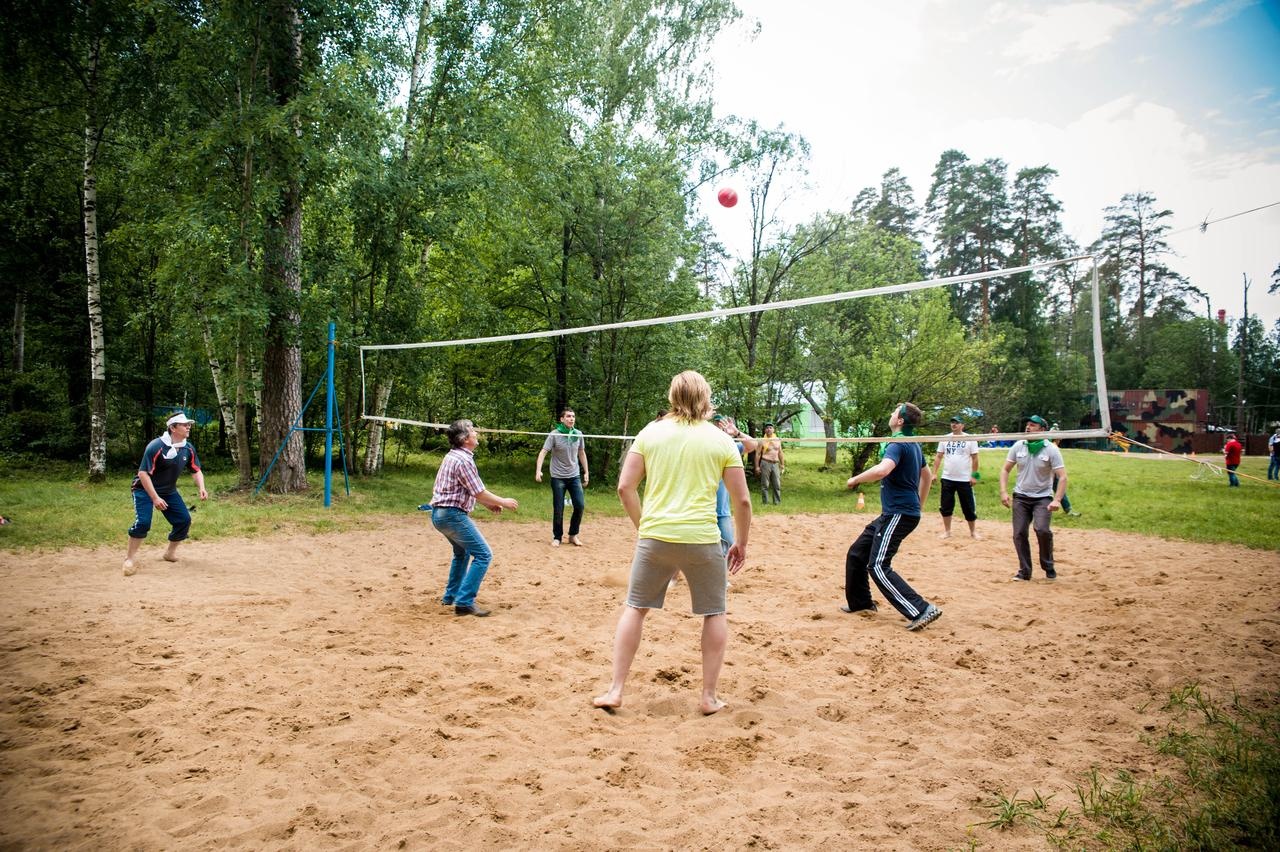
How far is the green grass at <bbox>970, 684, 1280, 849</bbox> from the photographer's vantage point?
2.53 meters

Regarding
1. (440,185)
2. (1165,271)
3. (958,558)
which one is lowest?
(958,558)

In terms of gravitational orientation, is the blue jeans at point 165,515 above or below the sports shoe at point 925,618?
above

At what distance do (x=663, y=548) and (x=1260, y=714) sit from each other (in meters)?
3.47

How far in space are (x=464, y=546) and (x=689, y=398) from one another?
9.76ft

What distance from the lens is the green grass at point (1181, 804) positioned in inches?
99.5

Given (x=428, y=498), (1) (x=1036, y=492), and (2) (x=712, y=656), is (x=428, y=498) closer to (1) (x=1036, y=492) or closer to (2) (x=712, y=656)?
(1) (x=1036, y=492)

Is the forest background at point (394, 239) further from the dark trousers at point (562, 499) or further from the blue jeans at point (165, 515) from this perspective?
the dark trousers at point (562, 499)

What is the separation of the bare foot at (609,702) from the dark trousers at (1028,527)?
524 cm

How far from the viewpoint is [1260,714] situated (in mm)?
3672

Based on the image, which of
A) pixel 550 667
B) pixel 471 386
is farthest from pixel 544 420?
pixel 550 667

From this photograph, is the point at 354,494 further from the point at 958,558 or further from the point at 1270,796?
the point at 1270,796

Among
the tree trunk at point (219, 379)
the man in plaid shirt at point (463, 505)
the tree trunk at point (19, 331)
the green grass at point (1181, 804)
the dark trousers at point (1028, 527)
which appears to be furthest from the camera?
the tree trunk at point (19, 331)

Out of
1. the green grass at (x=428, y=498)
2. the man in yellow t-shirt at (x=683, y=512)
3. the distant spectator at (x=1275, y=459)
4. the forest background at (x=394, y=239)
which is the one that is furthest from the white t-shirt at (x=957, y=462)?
the distant spectator at (x=1275, y=459)

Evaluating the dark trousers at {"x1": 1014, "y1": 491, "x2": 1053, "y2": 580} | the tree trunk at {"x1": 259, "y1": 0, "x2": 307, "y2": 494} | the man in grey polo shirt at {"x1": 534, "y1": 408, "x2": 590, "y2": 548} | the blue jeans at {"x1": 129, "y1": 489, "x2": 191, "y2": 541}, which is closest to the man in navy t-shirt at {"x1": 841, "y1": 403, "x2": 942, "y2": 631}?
the dark trousers at {"x1": 1014, "y1": 491, "x2": 1053, "y2": 580}
